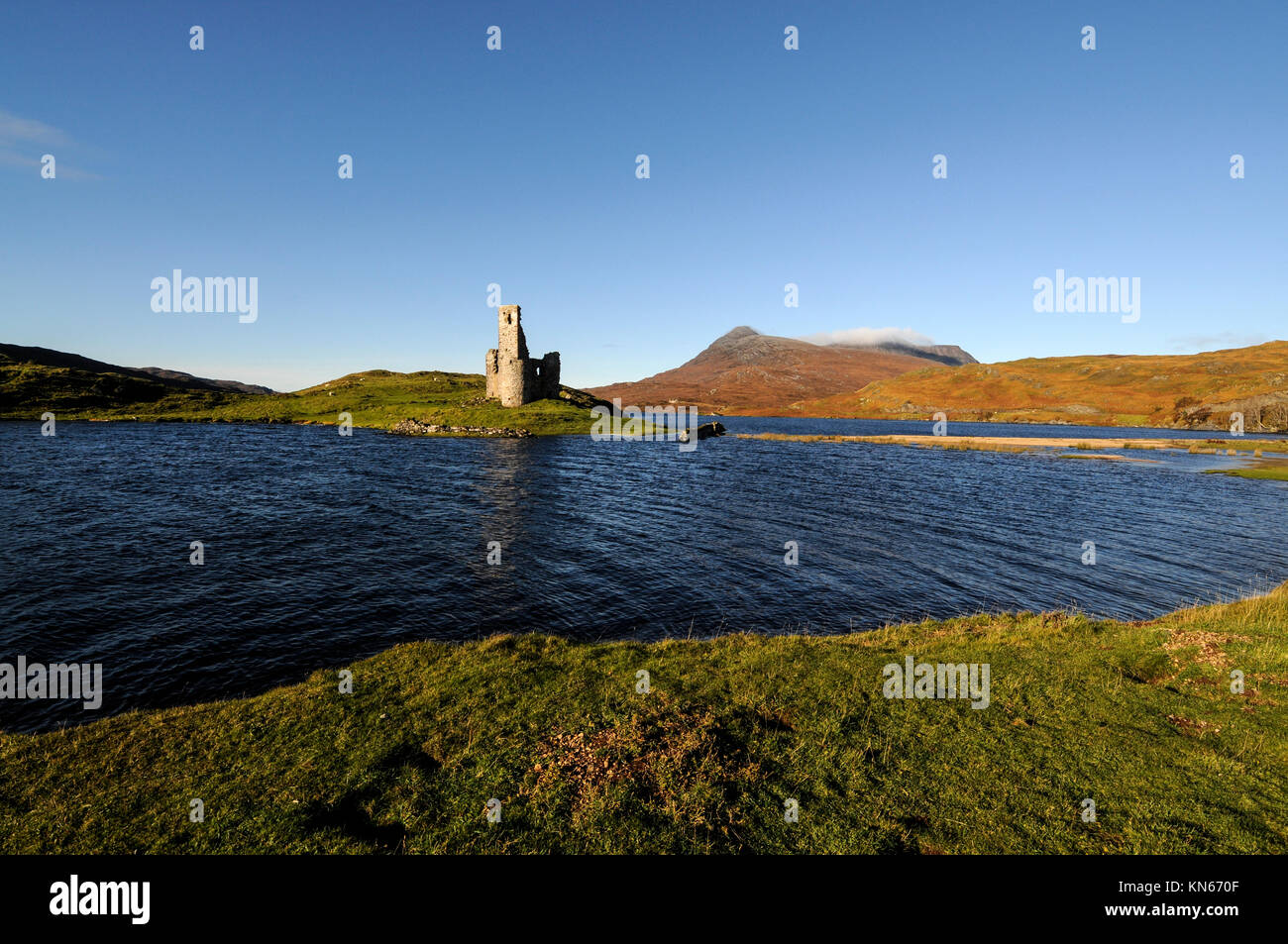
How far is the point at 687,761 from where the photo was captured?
1115cm

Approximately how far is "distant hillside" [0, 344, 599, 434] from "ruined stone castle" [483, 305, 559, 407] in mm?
4095

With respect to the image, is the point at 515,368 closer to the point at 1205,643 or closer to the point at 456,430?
the point at 456,430

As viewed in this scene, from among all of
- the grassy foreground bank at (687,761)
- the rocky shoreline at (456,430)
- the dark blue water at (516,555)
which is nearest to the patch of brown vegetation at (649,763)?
the grassy foreground bank at (687,761)

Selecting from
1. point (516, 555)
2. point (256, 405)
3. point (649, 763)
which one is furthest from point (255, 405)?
point (649, 763)

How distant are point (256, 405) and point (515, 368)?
99.4m

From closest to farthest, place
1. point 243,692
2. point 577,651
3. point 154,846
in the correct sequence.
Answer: point 154,846, point 243,692, point 577,651

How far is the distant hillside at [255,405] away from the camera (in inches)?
4363

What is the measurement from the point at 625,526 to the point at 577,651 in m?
21.2

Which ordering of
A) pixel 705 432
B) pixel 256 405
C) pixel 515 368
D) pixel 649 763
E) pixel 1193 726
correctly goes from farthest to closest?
1. pixel 256 405
2. pixel 705 432
3. pixel 515 368
4. pixel 1193 726
5. pixel 649 763

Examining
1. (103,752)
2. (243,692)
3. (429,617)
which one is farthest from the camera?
(429,617)
